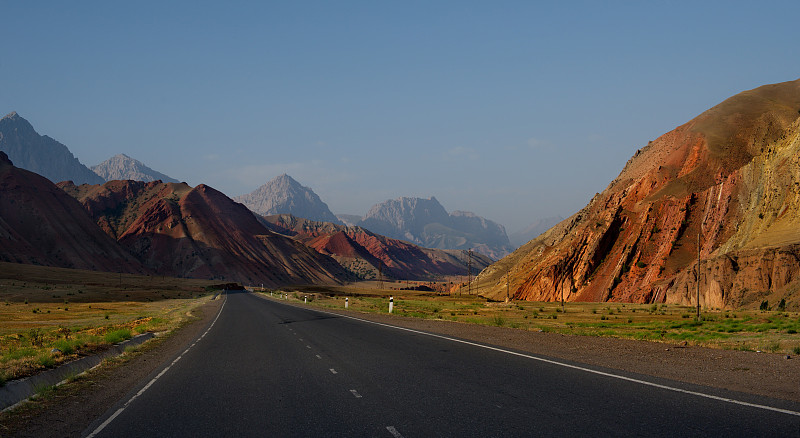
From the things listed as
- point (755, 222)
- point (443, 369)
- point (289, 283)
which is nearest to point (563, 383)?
point (443, 369)

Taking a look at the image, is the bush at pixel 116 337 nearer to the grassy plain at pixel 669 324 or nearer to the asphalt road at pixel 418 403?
the asphalt road at pixel 418 403

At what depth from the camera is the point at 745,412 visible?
7445mm

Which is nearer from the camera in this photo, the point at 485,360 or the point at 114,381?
the point at 114,381

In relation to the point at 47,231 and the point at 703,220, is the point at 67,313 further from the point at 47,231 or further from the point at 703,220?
the point at 47,231

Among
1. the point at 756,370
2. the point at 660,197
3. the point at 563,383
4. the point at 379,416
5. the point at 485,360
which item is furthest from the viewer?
the point at 660,197

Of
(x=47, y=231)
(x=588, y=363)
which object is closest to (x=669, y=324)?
(x=588, y=363)

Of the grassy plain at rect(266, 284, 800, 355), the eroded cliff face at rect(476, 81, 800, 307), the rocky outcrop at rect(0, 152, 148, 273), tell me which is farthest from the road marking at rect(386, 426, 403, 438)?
the rocky outcrop at rect(0, 152, 148, 273)

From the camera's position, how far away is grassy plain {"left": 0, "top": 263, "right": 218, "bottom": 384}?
16519 mm

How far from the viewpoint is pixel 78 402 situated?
10.2m

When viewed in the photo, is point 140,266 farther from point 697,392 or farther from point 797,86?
point 697,392

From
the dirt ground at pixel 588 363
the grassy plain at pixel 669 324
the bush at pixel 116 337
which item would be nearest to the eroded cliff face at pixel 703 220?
the grassy plain at pixel 669 324

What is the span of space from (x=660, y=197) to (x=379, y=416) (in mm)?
79820

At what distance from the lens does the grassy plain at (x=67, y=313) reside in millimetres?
16519

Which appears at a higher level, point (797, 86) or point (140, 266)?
point (797, 86)
